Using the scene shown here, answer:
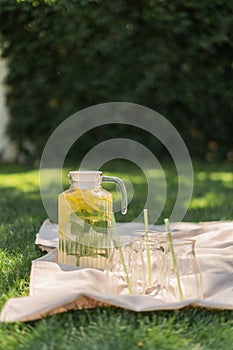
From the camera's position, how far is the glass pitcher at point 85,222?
179cm

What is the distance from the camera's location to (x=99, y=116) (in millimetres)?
5879

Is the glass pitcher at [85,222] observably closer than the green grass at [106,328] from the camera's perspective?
No

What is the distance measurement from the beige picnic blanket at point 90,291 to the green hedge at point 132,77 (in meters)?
3.66

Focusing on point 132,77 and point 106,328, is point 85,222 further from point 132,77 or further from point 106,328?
point 132,77

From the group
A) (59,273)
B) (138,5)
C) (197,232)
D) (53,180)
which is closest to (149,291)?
(59,273)

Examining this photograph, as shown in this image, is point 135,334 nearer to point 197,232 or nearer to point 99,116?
point 197,232

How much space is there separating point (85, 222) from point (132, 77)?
13.3 ft

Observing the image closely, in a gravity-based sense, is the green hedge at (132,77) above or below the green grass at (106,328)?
below

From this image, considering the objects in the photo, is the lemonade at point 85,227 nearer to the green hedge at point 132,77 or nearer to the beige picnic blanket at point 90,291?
the beige picnic blanket at point 90,291

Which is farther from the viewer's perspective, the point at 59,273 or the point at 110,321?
the point at 59,273

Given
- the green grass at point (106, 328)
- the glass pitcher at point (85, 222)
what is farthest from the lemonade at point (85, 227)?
the green grass at point (106, 328)

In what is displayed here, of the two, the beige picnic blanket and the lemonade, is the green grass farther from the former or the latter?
the lemonade

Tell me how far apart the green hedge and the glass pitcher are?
3.65 meters

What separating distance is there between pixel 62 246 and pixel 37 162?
4.04 metres
